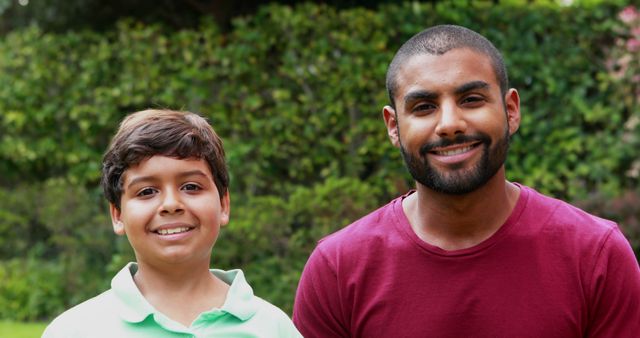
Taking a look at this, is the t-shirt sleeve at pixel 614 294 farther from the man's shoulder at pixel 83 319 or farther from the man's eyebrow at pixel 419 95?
the man's shoulder at pixel 83 319

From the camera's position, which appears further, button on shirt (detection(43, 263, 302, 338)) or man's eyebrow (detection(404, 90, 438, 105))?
man's eyebrow (detection(404, 90, 438, 105))

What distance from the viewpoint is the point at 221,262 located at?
6543mm

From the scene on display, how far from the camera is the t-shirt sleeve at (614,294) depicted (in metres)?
2.75

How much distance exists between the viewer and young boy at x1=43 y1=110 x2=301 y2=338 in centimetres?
250

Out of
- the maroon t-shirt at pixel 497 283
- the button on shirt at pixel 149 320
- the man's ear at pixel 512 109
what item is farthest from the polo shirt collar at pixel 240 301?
the man's ear at pixel 512 109

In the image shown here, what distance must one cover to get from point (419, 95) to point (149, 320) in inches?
39.2

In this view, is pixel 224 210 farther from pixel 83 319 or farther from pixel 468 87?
pixel 468 87

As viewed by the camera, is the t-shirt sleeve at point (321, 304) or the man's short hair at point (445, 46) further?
the t-shirt sleeve at point (321, 304)

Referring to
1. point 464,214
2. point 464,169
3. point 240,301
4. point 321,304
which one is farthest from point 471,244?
point 240,301

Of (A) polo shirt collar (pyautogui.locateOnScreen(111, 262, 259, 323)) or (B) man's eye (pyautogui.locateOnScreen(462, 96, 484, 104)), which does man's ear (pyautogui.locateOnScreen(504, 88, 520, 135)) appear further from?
(A) polo shirt collar (pyautogui.locateOnScreen(111, 262, 259, 323))

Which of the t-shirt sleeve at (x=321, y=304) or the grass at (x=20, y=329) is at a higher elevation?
the t-shirt sleeve at (x=321, y=304)

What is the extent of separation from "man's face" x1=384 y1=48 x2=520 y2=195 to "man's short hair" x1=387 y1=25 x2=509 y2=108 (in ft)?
0.07

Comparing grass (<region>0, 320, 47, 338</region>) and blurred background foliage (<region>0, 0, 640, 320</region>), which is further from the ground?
blurred background foliage (<region>0, 0, 640, 320</region>)

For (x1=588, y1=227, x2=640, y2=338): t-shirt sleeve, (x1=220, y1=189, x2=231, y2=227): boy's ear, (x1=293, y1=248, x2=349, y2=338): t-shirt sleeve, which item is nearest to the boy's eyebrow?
(x1=220, y1=189, x2=231, y2=227): boy's ear
